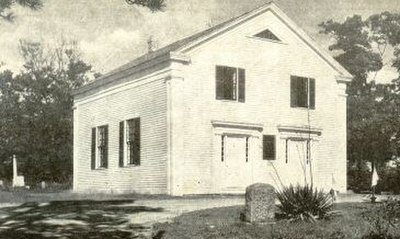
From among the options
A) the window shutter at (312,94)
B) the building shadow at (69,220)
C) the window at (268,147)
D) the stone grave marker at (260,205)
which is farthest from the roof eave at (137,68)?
the stone grave marker at (260,205)

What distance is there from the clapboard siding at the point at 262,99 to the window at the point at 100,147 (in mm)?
5326

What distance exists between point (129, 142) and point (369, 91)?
23.9 metres

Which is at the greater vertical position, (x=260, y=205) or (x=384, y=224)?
(x=260, y=205)

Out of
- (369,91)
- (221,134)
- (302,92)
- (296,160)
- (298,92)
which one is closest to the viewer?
(221,134)

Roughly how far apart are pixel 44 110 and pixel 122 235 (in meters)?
35.4

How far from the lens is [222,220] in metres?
11.8

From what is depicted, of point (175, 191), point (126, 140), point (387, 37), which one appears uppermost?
point (387, 37)

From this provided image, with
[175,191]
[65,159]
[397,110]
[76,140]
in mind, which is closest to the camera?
[175,191]

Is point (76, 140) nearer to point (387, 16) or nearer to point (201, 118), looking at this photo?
point (201, 118)

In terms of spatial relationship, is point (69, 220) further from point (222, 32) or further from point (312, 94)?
point (312, 94)

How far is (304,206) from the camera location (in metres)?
11.7

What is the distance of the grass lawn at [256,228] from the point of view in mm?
9953

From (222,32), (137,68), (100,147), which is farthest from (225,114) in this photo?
(100,147)

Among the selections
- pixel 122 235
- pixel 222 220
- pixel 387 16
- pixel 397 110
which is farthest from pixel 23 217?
pixel 387 16
